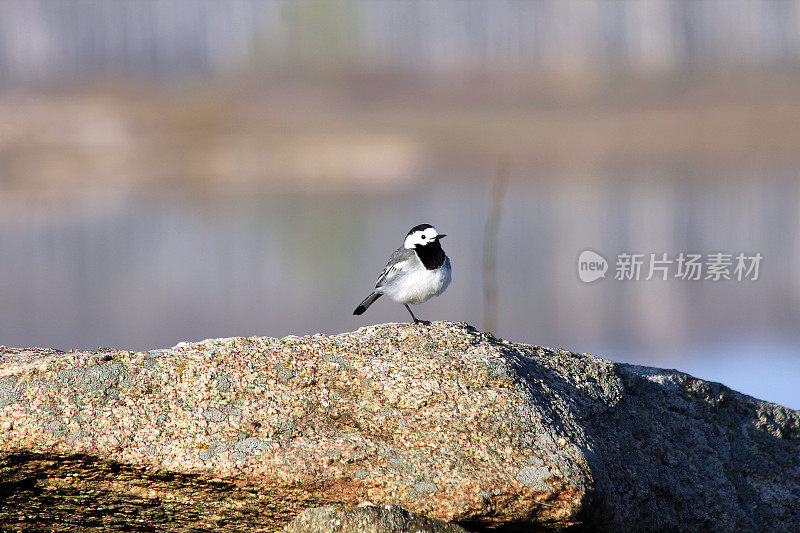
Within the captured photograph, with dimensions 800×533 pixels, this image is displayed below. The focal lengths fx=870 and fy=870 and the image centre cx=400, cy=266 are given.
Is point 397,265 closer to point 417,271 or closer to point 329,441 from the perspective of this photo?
point 417,271

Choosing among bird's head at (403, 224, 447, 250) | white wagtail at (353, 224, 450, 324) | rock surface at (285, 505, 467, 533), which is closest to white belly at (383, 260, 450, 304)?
white wagtail at (353, 224, 450, 324)

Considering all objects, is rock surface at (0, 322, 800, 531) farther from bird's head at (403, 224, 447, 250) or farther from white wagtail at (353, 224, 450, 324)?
bird's head at (403, 224, 447, 250)

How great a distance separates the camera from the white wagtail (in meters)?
6.59

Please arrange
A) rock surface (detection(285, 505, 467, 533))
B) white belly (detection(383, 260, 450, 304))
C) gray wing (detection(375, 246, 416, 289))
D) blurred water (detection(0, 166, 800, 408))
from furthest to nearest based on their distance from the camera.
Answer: blurred water (detection(0, 166, 800, 408)), gray wing (detection(375, 246, 416, 289)), white belly (detection(383, 260, 450, 304)), rock surface (detection(285, 505, 467, 533))

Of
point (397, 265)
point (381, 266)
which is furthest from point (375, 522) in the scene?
point (381, 266)

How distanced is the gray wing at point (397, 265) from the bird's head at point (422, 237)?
76mm

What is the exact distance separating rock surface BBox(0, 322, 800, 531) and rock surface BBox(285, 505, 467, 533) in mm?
54

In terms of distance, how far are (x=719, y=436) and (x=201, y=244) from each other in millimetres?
17542

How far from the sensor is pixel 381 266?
16.2 metres

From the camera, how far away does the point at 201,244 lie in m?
21.4

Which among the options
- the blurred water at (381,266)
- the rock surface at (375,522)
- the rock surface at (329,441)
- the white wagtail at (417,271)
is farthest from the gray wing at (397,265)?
the blurred water at (381,266)

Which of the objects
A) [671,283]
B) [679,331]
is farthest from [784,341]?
[671,283]

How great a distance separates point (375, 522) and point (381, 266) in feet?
40.5

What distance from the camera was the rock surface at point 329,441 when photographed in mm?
4043
